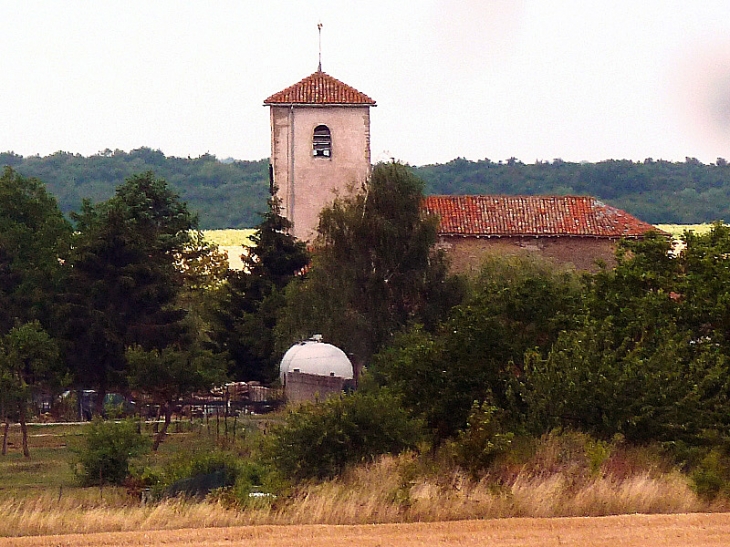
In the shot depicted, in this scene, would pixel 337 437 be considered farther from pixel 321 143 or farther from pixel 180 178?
pixel 180 178

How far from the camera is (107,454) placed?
24.6m

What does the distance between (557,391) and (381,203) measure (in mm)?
23184

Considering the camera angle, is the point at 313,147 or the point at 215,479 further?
the point at 313,147

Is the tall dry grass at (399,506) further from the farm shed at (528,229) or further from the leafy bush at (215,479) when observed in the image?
the farm shed at (528,229)

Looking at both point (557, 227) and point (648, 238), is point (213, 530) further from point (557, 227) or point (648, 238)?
point (557, 227)

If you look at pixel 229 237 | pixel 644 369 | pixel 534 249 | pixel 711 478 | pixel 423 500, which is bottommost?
pixel 229 237

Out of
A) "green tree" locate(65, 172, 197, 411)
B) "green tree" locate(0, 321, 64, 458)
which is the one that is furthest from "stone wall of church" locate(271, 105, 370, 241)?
"green tree" locate(0, 321, 64, 458)

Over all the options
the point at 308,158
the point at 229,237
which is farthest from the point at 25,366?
the point at 229,237

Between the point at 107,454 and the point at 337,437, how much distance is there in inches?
228

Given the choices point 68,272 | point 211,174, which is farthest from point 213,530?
point 211,174

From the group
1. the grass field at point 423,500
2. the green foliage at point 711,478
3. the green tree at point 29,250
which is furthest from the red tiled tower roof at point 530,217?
the green foliage at point 711,478

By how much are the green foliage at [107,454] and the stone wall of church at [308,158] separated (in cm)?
2880

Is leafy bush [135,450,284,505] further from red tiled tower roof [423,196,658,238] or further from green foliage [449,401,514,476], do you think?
red tiled tower roof [423,196,658,238]

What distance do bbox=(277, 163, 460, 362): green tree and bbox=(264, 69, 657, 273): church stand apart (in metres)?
5.13
